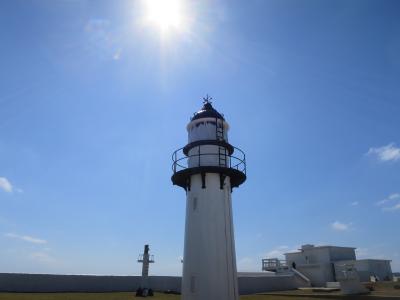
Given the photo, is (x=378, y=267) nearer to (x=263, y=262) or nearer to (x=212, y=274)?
(x=263, y=262)

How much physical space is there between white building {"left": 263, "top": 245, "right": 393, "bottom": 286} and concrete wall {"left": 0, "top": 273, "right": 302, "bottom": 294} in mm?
9202

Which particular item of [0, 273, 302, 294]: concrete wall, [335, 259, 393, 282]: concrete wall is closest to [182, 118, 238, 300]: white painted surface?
[0, 273, 302, 294]: concrete wall

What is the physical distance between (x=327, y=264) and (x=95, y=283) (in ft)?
98.5

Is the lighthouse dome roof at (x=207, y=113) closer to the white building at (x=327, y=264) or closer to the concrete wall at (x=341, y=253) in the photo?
the white building at (x=327, y=264)

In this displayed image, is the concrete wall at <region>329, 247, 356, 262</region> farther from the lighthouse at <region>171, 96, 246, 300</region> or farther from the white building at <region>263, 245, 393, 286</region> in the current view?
the lighthouse at <region>171, 96, 246, 300</region>

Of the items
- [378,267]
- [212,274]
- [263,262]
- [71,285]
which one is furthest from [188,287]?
[378,267]

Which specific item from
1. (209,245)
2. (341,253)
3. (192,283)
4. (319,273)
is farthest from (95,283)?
(341,253)

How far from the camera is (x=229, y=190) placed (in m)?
16.6

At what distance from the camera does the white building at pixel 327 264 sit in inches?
1649

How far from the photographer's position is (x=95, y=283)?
90.7ft

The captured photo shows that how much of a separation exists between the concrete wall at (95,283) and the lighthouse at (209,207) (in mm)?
16091

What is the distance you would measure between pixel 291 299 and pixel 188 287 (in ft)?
40.2

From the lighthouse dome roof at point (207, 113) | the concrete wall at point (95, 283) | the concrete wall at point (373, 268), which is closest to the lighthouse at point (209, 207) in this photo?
the lighthouse dome roof at point (207, 113)

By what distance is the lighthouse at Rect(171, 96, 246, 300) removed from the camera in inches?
554
